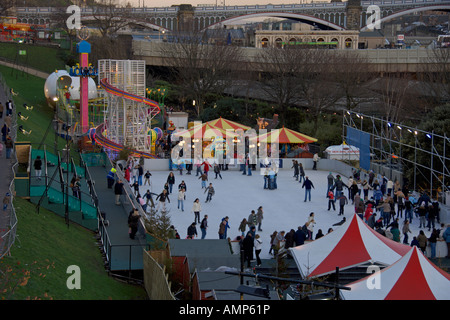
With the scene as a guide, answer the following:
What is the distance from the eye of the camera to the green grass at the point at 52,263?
16328 millimetres

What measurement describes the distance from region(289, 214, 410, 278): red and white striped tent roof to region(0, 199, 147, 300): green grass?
4315 millimetres

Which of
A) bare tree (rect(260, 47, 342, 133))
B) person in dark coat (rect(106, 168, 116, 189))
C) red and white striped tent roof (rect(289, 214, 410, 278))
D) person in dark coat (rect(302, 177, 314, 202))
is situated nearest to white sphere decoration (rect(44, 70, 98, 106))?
bare tree (rect(260, 47, 342, 133))

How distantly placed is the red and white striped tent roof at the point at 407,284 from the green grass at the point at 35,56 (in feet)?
166

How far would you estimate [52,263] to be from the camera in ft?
60.7

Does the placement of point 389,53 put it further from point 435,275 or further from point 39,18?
point 39,18

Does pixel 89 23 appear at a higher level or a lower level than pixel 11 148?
higher

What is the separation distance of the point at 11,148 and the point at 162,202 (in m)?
6.03

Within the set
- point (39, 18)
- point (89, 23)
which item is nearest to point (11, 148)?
point (89, 23)

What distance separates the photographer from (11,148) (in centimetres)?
2836

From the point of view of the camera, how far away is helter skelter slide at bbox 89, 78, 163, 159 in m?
36.4

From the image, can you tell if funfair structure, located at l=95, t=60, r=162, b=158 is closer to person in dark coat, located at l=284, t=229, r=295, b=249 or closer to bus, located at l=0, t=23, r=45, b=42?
person in dark coat, located at l=284, t=229, r=295, b=249

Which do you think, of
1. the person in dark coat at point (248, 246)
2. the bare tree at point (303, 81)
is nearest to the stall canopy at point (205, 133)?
the bare tree at point (303, 81)
